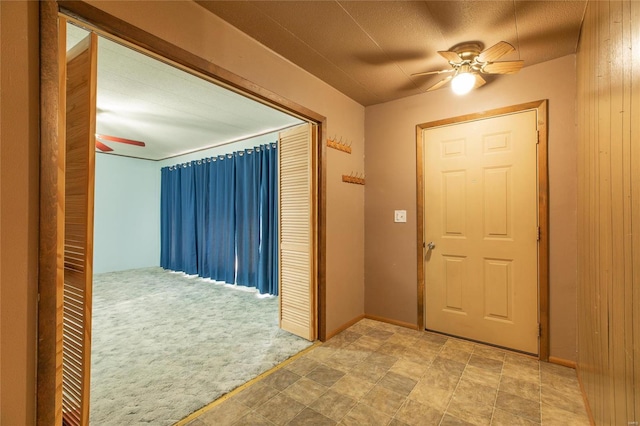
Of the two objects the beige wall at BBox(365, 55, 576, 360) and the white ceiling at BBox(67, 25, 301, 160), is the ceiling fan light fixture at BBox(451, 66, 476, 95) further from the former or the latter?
the white ceiling at BBox(67, 25, 301, 160)

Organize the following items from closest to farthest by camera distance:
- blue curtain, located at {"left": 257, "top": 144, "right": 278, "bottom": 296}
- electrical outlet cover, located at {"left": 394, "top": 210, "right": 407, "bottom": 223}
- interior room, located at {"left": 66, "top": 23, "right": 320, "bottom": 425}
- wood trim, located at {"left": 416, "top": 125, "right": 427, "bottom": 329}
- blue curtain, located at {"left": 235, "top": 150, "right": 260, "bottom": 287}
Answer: interior room, located at {"left": 66, "top": 23, "right": 320, "bottom": 425} < wood trim, located at {"left": 416, "top": 125, "right": 427, "bottom": 329} < electrical outlet cover, located at {"left": 394, "top": 210, "right": 407, "bottom": 223} < blue curtain, located at {"left": 257, "top": 144, "right": 278, "bottom": 296} < blue curtain, located at {"left": 235, "top": 150, "right": 260, "bottom": 287}

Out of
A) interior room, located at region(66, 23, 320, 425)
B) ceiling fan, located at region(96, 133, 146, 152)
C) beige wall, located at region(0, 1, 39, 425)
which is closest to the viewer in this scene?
beige wall, located at region(0, 1, 39, 425)

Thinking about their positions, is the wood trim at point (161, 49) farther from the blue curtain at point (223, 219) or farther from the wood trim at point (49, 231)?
the blue curtain at point (223, 219)

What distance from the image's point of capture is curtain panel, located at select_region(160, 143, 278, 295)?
175 inches

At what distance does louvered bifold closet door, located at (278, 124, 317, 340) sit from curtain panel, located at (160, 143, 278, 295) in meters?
1.41

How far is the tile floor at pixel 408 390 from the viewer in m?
1.66

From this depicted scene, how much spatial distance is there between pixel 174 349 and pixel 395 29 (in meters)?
3.22

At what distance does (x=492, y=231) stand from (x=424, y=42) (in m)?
1.73

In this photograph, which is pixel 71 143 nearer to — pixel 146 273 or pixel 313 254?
pixel 313 254

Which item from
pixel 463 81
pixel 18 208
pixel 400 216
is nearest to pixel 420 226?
pixel 400 216

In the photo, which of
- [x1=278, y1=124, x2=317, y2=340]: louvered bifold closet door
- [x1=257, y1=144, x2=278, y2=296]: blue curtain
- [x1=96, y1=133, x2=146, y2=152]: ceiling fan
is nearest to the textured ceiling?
[x1=278, y1=124, x2=317, y2=340]: louvered bifold closet door

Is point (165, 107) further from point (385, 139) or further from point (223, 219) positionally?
point (385, 139)

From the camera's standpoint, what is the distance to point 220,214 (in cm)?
535

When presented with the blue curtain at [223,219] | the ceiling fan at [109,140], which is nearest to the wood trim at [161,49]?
the ceiling fan at [109,140]
